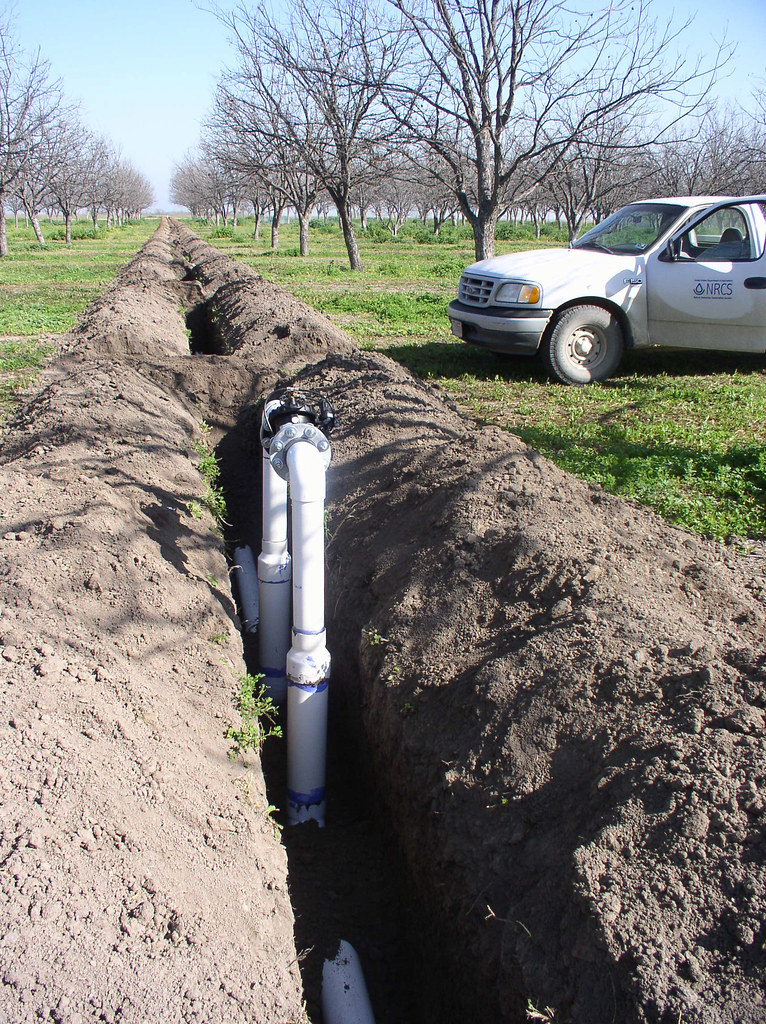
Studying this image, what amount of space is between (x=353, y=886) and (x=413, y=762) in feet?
2.02

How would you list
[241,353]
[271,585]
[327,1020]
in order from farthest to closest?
1. [241,353]
2. [271,585]
3. [327,1020]

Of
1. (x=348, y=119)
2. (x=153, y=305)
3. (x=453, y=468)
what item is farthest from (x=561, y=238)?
(x=453, y=468)

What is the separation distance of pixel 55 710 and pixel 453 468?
2.40m

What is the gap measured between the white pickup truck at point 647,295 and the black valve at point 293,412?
5062mm

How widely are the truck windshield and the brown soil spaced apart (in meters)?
5.10

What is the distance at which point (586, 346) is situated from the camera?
798cm

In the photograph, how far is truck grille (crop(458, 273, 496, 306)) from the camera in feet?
26.6

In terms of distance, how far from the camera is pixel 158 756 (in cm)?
227

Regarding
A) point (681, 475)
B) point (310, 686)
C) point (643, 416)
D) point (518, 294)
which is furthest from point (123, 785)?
point (518, 294)

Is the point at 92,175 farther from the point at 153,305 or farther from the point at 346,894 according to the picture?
the point at 346,894

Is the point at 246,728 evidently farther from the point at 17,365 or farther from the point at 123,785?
the point at 17,365

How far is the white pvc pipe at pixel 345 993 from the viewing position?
90.4 inches

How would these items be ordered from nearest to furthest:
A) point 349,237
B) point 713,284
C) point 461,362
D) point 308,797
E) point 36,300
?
point 308,797
point 713,284
point 461,362
point 36,300
point 349,237

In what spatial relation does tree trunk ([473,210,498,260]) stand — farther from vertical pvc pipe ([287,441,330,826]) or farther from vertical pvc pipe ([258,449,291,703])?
vertical pvc pipe ([287,441,330,826])
